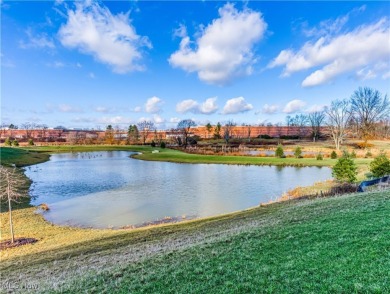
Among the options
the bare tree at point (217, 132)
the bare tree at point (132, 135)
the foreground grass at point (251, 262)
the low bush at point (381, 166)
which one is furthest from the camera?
the bare tree at point (217, 132)

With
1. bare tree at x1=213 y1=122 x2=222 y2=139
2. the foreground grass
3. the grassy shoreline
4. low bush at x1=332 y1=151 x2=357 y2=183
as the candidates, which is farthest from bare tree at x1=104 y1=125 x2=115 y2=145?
the foreground grass

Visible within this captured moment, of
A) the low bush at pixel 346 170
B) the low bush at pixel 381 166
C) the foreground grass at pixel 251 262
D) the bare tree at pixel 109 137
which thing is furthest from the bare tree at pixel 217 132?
the foreground grass at pixel 251 262

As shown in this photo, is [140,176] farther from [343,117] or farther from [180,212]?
[343,117]

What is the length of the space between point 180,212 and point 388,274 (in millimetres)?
16547

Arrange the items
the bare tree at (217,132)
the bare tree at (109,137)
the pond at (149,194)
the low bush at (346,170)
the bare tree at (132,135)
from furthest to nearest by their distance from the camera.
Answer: the bare tree at (217,132) → the bare tree at (109,137) → the bare tree at (132,135) → the low bush at (346,170) → the pond at (149,194)

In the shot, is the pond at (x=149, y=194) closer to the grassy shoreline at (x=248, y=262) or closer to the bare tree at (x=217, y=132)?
the grassy shoreline at (x=248, y=262)

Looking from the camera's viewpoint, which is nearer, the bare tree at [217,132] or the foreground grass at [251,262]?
the foreground grass at [251,262]

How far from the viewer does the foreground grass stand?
5.48 metres

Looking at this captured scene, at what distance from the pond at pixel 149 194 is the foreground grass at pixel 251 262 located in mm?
7689

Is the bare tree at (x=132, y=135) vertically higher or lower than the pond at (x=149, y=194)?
higher

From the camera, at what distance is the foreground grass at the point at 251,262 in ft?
18.0

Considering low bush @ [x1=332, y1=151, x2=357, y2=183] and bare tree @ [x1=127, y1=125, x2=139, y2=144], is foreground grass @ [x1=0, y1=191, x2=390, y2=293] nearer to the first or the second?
low bush @ [x1=332, y1=151, x2=357, y2=183]

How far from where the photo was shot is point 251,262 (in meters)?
6.84

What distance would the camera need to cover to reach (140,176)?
3834 centimetres
